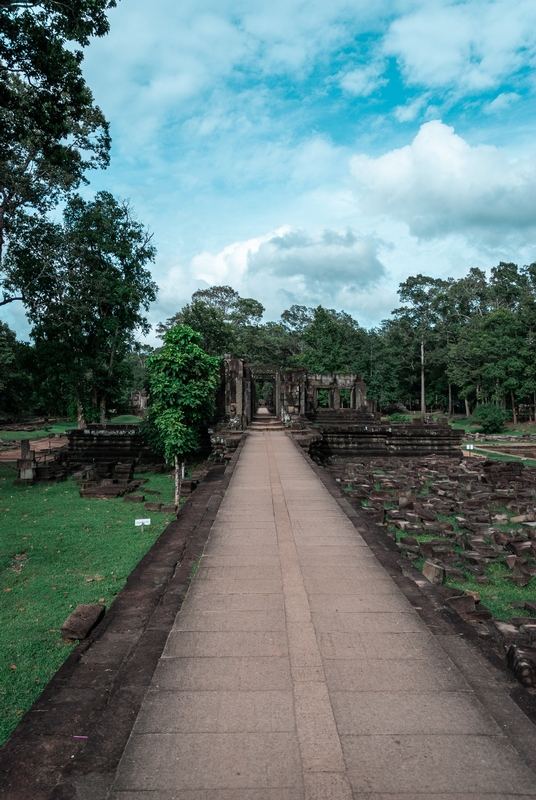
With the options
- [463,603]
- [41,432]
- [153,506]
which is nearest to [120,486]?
[153,506]

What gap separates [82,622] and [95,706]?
4.63 feet

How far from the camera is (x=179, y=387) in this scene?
11.6m

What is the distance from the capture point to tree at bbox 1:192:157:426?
657 inches

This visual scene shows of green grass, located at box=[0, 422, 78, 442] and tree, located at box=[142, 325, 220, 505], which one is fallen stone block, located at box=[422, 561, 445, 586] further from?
green grass, located at box=[0, 422, 78, 442]

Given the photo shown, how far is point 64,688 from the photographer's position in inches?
116

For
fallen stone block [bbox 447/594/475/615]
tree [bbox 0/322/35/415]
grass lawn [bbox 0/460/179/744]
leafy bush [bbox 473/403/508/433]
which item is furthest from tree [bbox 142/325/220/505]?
leafy bush [bbox 473/403/508/433]

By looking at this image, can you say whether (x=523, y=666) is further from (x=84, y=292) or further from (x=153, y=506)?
(x=84, y=292)

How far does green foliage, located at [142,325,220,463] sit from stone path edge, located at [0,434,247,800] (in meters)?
6.95

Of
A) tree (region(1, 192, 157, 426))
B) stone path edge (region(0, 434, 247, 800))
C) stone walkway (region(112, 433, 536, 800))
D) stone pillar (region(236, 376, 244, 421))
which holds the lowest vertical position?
stone path edge (region(0, 434, 247, 800))

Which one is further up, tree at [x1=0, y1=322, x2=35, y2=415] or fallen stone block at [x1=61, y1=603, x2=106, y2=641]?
tree at [x1=0, y1=322, x2=35, y2=415]

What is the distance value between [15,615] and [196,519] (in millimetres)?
Answer: 2396

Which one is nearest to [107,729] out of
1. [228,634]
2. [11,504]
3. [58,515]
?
[228,634]

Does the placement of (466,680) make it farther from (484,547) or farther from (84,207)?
(84,207)

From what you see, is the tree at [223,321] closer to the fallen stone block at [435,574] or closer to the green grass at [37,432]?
the green grass at [37,432]
